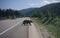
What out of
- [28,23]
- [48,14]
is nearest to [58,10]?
[48,14]

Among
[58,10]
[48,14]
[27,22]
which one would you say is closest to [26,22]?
[27,22]

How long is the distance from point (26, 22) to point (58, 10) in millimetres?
74344

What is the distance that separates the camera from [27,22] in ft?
121

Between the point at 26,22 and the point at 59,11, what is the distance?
252 ft

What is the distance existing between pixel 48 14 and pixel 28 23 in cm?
1928

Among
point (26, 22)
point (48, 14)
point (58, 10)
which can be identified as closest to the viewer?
point (26, 22)

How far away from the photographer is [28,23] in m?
38.0

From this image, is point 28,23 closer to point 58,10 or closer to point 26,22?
point 26,22

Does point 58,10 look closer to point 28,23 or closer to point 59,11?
point 59,11

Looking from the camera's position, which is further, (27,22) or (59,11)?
(59,11)

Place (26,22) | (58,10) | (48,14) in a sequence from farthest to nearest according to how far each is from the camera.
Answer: (58,10) < (48,14) < (26,22)

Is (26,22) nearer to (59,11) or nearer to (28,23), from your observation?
(28,23)

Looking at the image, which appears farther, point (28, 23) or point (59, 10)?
point (59, 10)

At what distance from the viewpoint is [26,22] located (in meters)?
36.4
